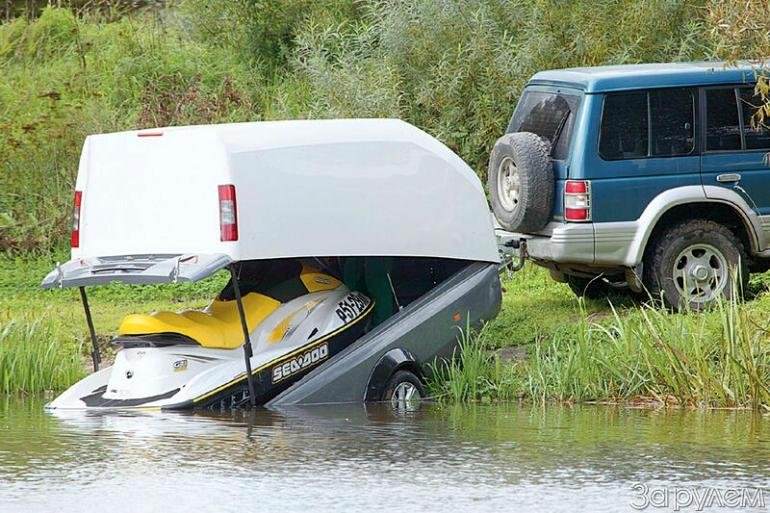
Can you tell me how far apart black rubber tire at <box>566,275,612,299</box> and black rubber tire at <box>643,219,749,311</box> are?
119 centimetres

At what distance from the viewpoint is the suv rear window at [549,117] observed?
1478cm

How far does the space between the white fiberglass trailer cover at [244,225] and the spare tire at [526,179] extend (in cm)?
128

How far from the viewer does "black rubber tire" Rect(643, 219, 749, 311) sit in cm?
1484

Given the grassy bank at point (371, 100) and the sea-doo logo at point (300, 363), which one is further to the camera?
the grassy bank at point (371, 100)

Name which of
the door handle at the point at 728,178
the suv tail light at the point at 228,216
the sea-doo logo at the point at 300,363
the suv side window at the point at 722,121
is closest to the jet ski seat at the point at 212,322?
the sea-doo logo at the point at 300,363

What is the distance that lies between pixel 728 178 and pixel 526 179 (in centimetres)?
178

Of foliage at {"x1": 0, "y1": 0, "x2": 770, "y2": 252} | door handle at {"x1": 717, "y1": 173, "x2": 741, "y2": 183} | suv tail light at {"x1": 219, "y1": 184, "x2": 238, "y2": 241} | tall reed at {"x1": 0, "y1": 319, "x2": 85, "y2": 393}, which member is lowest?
tall reed at {"x1": 0, "y1": 319, "x2": 85, "y2": 393}

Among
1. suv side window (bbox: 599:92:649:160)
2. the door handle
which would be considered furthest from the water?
the door handle

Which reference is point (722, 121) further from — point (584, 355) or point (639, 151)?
point (584, 355)

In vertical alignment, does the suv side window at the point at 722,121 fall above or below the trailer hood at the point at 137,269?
above

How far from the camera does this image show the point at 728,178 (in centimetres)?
1485

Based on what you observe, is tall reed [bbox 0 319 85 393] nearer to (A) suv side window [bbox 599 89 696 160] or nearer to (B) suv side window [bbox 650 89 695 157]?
(A) suv side window [bbox 599 89 696 160]

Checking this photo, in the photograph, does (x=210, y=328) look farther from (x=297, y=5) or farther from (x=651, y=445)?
(x=297, y=5)

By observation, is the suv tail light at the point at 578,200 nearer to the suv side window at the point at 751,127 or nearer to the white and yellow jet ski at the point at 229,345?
→ the suv side window at the point at 751,127
